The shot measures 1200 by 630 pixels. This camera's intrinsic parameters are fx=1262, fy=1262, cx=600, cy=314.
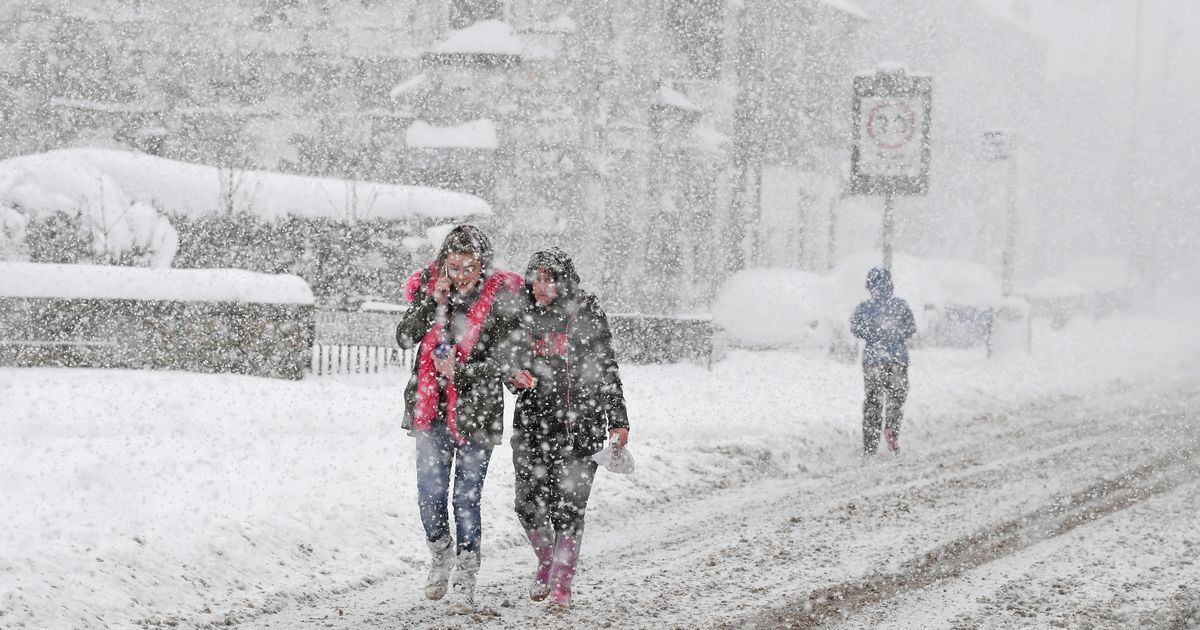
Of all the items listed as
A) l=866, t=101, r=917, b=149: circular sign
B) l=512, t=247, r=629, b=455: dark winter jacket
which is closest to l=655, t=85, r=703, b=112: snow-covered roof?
l=866, t=101, r=917, b=149: circular sign

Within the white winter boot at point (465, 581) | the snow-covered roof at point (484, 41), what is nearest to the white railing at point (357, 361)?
the white winter boot at point (465, 581)

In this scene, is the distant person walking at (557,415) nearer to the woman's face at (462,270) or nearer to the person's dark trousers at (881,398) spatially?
the woman's face at (462,270)

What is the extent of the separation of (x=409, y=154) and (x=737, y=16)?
896 cm

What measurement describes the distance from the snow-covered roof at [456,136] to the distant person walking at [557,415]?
65.6 feet

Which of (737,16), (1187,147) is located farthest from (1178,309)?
(737,16)

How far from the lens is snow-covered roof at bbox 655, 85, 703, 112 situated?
27.0 meters

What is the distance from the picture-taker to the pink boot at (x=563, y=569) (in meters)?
5.68

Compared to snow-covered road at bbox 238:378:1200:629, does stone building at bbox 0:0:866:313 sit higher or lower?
higher

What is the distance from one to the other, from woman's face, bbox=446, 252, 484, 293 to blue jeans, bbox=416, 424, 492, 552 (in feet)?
2.04

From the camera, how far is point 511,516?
26.5ft

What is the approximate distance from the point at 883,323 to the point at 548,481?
6.76 m

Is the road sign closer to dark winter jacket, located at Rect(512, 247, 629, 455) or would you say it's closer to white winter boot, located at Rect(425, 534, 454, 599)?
dark winter jacket, located at Rect(512, 247, 629, 455)

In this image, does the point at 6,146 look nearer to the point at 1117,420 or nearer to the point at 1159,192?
the point at 1117,420

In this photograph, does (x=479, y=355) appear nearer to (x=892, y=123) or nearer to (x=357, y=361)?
(x=357, y=361)
